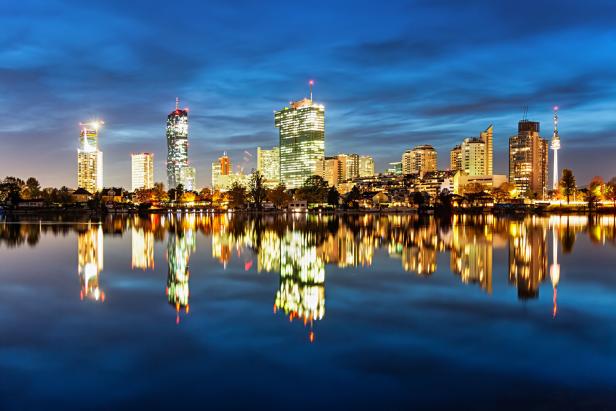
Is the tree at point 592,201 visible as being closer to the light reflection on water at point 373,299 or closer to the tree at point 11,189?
the light reflection on water at point 373,299

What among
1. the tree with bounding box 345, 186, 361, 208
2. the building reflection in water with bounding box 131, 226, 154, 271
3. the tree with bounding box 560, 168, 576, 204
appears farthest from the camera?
the tree with bounding box 345, 186, 361, 208

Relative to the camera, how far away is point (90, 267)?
27000mm

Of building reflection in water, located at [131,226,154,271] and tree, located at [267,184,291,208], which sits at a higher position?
tree, located at [267,184,291,208]

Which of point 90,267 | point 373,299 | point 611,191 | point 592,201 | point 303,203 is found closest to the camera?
point 373,299

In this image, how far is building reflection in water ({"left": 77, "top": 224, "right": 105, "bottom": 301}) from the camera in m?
19.6

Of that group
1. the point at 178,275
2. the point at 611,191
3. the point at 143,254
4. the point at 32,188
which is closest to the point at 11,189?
the point at 32,188

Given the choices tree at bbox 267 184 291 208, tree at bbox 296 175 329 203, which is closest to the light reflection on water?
tree at bbox 267 184 291 208

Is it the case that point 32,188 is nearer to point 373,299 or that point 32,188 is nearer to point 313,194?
point 313,194

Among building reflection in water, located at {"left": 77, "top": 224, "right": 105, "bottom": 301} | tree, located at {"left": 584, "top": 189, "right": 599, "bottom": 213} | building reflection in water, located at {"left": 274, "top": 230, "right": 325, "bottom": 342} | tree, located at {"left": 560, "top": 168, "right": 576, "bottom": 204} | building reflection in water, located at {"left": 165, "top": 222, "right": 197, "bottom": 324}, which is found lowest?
building reflection in water, located at {"left": 77, "top": 224, "right": 105, "bottom": 301}

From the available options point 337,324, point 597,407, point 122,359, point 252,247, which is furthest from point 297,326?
point 252,247

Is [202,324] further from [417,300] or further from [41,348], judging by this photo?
[417,300]

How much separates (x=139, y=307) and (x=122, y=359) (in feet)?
A: 18.2

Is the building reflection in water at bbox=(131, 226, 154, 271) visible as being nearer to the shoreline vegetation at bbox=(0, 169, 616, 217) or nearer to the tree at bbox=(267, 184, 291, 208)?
the shoreline vegetation at bbox=(0, 169, 616, 217)

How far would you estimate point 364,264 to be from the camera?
2770 centimetres
